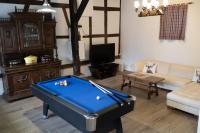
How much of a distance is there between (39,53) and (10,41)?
36.4 inches

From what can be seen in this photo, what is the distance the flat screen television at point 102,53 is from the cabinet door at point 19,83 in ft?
7.80

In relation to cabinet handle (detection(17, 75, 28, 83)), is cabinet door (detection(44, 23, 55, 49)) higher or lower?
higher

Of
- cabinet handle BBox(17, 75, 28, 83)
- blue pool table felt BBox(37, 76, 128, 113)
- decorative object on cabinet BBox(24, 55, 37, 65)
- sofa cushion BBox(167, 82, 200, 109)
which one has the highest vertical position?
decorative object on cabinet BBox(24, 55, 37, 65)

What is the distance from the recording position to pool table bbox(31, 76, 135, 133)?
215 centimetres

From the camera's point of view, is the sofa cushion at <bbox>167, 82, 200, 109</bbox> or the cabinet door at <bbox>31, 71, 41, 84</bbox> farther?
the cabinet door at <bbox>31, 71, 41, 84</bbox>

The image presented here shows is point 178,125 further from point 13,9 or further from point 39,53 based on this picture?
point 13,9

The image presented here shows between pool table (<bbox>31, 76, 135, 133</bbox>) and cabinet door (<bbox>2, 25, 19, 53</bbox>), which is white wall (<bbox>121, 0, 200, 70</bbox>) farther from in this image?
cabinet door (<bbox>2, 25, 19, 53</bbox>)

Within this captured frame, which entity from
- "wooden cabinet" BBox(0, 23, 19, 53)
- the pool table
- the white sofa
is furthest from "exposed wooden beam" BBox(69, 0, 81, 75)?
the pool table

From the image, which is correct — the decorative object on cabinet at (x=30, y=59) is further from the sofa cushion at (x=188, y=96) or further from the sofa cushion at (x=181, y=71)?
the sofa cushion at (x=181, y=71)

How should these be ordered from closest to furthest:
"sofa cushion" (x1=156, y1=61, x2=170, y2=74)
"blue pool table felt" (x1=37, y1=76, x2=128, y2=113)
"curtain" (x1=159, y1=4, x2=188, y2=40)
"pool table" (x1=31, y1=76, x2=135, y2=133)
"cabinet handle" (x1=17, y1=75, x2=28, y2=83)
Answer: "pool table" (x1=31, y1=76, x2=135, y2=133) < "blue pool table felt" (x1=37, y1=76, x2=128, y2=113) < "cabinet handle" (x1=17, y1=75, x2=28, y2=83) < "curtain" (x1=159, y1=4, x2=188, y2=40) < "sofa cushion" (x1=156, y1=61, x2=170, y2=74)

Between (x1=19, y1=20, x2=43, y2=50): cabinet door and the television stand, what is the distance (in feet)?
6.80

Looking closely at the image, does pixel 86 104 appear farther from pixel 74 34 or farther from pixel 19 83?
pixel 74 34

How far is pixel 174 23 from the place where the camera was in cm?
547

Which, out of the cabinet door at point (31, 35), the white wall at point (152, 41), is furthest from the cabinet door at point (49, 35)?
the white wall at point (152, 41)
